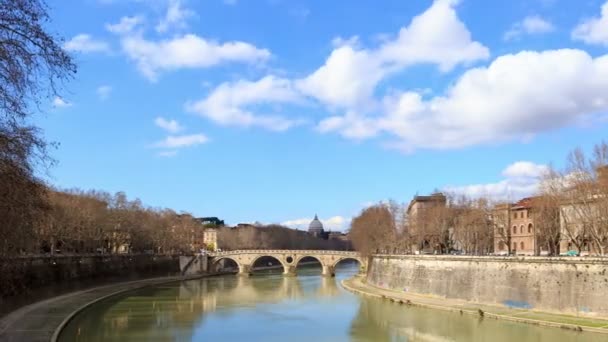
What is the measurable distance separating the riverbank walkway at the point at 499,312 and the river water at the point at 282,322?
2.03 feet

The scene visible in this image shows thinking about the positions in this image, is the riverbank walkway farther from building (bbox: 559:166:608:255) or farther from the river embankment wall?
the river embankment wall

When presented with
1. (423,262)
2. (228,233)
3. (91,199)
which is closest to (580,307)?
(423,262)

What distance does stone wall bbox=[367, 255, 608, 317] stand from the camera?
30.1 m

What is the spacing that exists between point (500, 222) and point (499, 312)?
25.7 m

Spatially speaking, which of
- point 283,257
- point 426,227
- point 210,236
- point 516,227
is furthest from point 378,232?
point 210,236

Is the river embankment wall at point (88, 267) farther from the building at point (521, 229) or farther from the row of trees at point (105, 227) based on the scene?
the building at point (521, 229)

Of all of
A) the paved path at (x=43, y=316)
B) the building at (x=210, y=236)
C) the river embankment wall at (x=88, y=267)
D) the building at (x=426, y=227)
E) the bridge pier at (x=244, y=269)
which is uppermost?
the building at (x=426, y=227)

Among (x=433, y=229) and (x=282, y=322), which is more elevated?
(x=433, y=229)

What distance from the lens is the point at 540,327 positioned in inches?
1119

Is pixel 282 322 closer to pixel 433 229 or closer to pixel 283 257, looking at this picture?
pixel 433 229

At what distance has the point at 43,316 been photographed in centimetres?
2962

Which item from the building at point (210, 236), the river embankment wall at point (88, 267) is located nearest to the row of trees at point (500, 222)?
the river embankment wall at point (88, 267)

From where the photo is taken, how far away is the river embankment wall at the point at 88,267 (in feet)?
125

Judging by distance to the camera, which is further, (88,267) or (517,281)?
(88,267)
